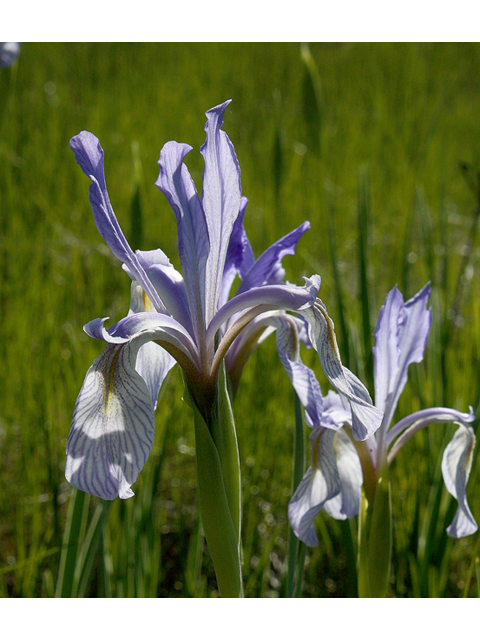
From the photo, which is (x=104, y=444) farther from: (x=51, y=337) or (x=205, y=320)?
(x=51, y=337)

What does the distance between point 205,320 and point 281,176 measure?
2.24 ft

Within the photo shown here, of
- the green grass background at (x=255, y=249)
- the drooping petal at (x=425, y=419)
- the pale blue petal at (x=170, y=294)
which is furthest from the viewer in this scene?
the green grass background at (x=255, y=249)

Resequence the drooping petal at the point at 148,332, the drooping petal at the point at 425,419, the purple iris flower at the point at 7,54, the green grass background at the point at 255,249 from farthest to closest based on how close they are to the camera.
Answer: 1. the purple iris flower at the point at 7,54
2. the green grass background at the point at 255,249
3. the drooping petal at the point at 425,419
4. the drooping petal at the point at 148,332

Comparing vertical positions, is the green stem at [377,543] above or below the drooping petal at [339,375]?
below

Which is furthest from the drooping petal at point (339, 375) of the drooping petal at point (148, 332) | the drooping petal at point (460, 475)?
the drooping petal at point (460, 475)

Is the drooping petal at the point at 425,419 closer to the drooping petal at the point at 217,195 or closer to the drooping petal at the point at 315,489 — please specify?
the drooping petal at the point at 315,489

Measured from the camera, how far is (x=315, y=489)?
577 millimetres

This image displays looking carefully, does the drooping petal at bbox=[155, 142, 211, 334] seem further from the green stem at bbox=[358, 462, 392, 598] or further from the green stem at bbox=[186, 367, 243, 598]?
the green stem at bbox=[358, 462, 392, 598]

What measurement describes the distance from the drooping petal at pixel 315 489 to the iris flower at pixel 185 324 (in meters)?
0.06

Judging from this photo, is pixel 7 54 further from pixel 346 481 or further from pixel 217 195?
pixel 346 481

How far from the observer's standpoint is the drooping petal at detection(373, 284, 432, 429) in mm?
627

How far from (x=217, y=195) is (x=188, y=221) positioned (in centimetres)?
4

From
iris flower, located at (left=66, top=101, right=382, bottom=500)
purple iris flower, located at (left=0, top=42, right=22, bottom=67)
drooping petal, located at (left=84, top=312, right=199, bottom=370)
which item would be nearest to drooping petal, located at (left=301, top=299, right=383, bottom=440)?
iris flower, located at (left=66, top=101, right=382, bottom=500)

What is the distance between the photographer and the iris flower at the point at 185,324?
392 millimetres
